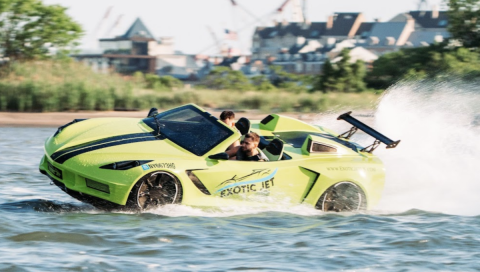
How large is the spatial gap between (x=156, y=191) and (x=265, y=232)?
48.7 inches

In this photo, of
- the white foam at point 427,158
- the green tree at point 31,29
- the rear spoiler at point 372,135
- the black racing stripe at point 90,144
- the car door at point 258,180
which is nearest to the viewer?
the black racing stripe at point 90,144

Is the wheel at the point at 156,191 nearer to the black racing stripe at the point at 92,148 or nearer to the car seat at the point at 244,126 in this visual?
the black racing stripe at the point at 92,148

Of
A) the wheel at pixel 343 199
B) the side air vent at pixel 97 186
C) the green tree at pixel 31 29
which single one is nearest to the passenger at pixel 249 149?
the wheel at pixel 343 199

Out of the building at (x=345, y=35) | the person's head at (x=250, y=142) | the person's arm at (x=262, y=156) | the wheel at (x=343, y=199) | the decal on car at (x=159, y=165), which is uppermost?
the building at (x=345, y=35)

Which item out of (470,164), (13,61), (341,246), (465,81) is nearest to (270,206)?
(341,246)

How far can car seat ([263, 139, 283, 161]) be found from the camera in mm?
9938

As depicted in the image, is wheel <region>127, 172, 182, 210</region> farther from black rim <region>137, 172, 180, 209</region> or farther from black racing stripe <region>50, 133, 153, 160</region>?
black racing stripe <region>50, 133, 153, 160</region>

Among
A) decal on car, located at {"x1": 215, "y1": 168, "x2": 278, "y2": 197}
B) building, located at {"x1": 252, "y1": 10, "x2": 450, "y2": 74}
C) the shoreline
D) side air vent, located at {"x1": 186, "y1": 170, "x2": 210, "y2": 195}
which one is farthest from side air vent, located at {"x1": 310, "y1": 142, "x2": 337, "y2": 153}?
building, located at {"x1": 252, "y1": 10, "x2": 450, "y2": 74}

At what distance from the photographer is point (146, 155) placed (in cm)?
922

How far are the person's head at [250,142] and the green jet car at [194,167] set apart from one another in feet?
0.37

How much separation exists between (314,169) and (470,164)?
3930mm

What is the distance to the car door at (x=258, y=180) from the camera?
9.47 meters

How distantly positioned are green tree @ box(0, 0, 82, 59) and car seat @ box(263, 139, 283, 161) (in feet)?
97.6

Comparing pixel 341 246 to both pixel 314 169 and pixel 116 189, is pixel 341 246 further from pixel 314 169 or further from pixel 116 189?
pixel 116 189
